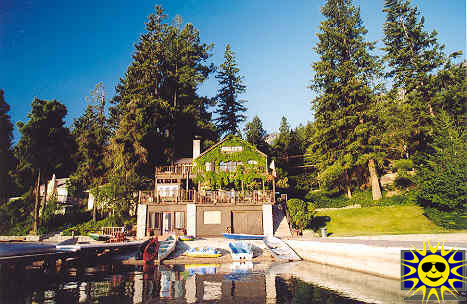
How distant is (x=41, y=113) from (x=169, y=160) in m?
18.4

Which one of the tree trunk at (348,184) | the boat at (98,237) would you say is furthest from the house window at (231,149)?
the tree trunk at (348,184)

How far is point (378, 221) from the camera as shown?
92.7 ft

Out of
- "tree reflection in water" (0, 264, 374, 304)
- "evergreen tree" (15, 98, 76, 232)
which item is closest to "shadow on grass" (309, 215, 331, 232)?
"tree reflection in water" (0, 264, 374, 304)

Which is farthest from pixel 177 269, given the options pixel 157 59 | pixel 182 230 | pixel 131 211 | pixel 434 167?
pixel 157 59

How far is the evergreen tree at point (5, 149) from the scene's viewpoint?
40031 mm

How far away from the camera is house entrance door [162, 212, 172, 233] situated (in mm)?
27938

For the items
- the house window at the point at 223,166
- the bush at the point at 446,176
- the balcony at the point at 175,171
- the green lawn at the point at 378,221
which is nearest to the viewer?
the bush at the point at 446,176

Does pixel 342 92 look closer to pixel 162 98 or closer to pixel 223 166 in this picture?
pixel 223 166

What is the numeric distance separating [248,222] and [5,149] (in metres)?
43.3

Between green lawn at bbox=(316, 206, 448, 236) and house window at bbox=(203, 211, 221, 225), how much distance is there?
39.0 feet

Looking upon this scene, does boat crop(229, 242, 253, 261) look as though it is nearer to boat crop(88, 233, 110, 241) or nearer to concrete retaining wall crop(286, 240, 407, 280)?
concrete retaining wall crop(286, 240, 407, 280)

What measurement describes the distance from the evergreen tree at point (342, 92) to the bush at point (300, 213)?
27.0 ft

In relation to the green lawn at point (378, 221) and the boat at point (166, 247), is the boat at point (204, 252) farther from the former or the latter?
the green lawn at point (378, 221)

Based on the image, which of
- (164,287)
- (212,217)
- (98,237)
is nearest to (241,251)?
(212,217)
